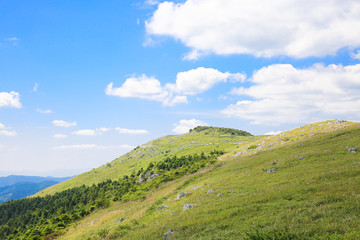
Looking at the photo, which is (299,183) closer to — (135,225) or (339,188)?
(339,188)

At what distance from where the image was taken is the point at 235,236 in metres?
10.9

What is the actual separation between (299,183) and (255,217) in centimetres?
922

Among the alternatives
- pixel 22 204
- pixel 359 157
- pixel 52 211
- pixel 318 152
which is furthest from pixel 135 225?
pixel 22 204

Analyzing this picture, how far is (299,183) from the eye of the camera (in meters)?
19.4

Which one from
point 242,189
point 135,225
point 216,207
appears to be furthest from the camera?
point 242,189

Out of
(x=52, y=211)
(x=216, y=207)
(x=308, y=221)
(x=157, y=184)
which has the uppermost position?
(x=308, y=221)

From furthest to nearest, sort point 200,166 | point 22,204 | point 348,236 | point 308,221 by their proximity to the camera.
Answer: point 22,204, point 200,166, point 308,221, point 348,236

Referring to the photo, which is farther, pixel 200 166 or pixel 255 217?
pixel 200 166

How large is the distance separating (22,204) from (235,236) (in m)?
166

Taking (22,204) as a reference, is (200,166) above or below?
above

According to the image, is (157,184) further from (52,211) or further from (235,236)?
(52,211)

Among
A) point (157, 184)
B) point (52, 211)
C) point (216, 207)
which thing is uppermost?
point (216, 207)

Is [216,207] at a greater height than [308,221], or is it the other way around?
[308,221]

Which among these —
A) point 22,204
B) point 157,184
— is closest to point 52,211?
point 22,204
